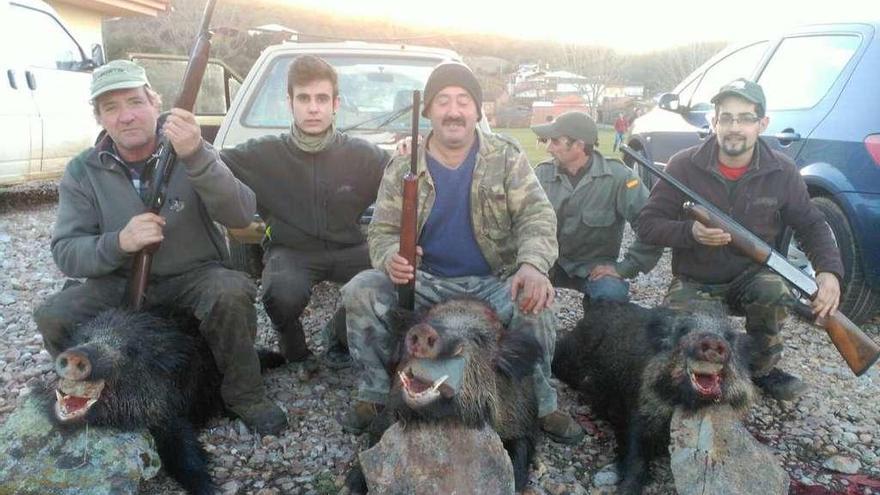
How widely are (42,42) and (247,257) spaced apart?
609 cm

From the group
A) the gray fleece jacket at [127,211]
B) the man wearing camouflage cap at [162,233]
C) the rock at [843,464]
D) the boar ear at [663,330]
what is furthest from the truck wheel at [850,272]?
the gray fleece jacket at [127,211]

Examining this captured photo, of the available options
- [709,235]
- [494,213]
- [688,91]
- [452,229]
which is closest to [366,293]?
[452,229]

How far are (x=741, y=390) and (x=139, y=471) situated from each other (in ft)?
9.07

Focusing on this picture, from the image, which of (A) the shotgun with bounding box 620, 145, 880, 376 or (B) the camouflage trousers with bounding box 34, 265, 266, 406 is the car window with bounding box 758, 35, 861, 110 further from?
(B) the camouflage trousers with bounding box 34, 265, 266, 406

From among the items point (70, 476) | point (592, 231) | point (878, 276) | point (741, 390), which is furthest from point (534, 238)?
point (878, 276)

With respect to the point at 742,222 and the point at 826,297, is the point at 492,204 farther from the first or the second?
the point at 826,297

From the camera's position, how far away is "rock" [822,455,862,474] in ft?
11.5

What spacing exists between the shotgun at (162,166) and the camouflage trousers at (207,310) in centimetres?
15

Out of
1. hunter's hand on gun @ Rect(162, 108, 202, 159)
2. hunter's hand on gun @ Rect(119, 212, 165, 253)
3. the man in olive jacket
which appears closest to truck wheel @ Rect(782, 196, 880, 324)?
the man in olive jacket

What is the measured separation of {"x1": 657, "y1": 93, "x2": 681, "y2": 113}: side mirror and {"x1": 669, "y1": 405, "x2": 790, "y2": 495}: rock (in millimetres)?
4327

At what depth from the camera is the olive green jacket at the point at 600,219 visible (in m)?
5.03

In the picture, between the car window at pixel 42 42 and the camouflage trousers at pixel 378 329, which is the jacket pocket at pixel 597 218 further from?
the car window at pixel 42 42

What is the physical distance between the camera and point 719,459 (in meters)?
3.06

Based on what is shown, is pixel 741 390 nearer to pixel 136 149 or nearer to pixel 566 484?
pixel 566 484
